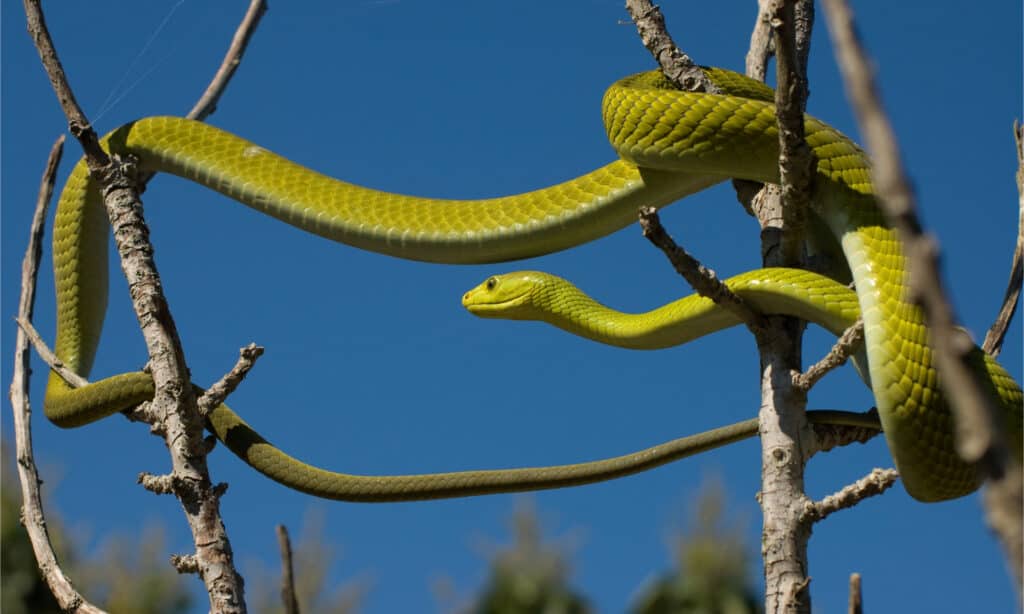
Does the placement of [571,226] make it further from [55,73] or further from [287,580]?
[287,580]

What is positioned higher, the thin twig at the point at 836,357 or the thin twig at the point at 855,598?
the thin twig at the point at 836,357

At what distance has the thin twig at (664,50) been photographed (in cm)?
475

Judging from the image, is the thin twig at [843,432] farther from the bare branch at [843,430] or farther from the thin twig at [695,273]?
the thin twig at [695,273]

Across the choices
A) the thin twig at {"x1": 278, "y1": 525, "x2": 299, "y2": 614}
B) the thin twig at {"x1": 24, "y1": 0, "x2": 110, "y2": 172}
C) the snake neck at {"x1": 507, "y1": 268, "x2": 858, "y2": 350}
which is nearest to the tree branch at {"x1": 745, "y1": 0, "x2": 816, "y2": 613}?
the snake neck at {"x1": 507, "y1": 268, "x2": 858, "y2": 350}

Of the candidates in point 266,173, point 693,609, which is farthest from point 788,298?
point 693,609

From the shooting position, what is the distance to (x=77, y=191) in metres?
6.46

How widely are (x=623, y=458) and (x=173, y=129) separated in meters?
3.07

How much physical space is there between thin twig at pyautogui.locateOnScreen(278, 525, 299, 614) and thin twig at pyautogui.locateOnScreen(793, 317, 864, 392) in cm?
219

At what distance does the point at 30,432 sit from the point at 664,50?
278cm

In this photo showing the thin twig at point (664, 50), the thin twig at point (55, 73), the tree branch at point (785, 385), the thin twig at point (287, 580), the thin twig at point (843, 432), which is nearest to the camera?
the thin twig at point (287, 580)

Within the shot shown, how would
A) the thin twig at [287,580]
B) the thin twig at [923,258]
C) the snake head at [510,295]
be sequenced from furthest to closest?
the snake head at [510,295], the thin twig at [287,580], the thin twig at [923,258]

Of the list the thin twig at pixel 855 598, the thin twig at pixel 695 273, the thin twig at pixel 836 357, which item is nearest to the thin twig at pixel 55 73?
the thin twig at pixel 695 273

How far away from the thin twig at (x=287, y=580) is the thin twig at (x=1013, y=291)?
317 centimetres

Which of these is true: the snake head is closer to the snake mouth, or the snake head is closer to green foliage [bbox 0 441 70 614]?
the snake mouth
